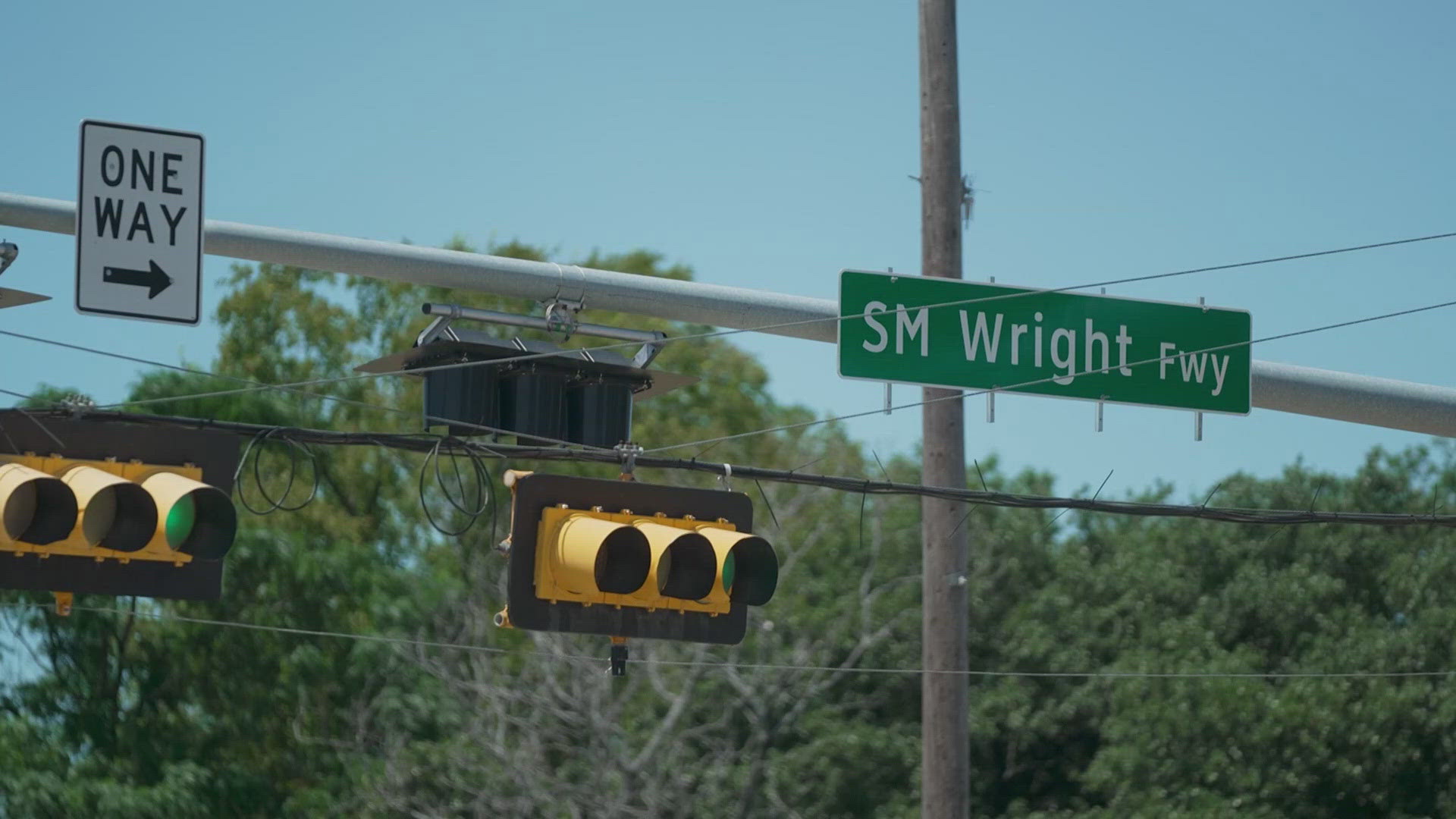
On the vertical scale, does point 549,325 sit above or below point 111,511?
above

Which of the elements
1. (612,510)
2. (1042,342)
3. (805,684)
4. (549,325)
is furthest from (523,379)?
(805,684)

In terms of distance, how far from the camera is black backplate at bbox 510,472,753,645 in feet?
29.0

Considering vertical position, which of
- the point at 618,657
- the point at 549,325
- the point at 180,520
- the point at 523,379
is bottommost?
the point at 618,657

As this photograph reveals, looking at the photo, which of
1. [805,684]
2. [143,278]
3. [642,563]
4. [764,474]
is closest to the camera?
[143,278]

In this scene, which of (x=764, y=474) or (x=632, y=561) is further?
(x=764, y=474)

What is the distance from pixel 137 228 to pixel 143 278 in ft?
0.75

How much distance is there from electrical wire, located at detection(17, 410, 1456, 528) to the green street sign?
0.92m

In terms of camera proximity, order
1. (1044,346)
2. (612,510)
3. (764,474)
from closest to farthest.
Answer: (612,510) → (1044,346) → (764,474)

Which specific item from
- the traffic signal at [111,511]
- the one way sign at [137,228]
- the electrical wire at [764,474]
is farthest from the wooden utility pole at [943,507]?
the one way sign at [137,228]

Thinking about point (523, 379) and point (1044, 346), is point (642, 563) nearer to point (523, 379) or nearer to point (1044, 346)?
point (523, 379)

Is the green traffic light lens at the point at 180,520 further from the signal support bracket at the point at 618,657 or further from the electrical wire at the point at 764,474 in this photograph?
the signal support bracket at the point at 618,657

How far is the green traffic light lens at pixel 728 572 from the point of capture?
883cm

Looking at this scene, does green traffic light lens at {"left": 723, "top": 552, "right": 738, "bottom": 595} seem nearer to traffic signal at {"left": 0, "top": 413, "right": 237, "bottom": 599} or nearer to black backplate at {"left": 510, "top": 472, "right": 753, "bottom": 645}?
black backplate at {"left": 510, "top": 472, "right": 753, "bottom": 645}

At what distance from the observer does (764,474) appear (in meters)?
10.3
